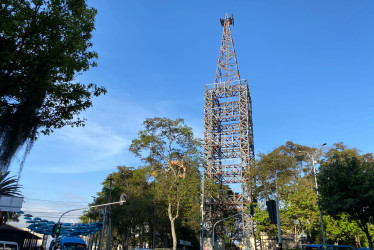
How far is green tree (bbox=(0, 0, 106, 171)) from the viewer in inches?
342

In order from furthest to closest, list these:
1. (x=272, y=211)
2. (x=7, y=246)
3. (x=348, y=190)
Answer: (x=348, y=190), (x=7, y=246), (x=272, y=211)

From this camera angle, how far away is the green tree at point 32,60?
8688mm

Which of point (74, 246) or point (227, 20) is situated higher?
point (227, 20)

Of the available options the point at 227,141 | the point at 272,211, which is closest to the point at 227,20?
the point at 227,141

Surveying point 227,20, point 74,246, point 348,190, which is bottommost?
point 74,246

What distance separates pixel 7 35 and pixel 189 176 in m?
29.3

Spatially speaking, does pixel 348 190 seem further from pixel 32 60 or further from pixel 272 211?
pixel 32 60

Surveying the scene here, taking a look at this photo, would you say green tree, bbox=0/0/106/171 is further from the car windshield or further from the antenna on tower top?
the antenna on tower top

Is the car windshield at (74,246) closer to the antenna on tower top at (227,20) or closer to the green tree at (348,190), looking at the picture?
the green tree at (348,190)

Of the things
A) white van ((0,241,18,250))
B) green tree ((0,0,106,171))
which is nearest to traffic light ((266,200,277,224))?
green tree ((0,0,106,171))

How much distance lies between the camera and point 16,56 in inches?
348

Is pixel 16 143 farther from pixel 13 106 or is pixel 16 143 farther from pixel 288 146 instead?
pixel 288 146

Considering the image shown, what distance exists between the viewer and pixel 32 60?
9117mm

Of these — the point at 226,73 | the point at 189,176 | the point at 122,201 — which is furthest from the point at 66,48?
the point at 226,73
